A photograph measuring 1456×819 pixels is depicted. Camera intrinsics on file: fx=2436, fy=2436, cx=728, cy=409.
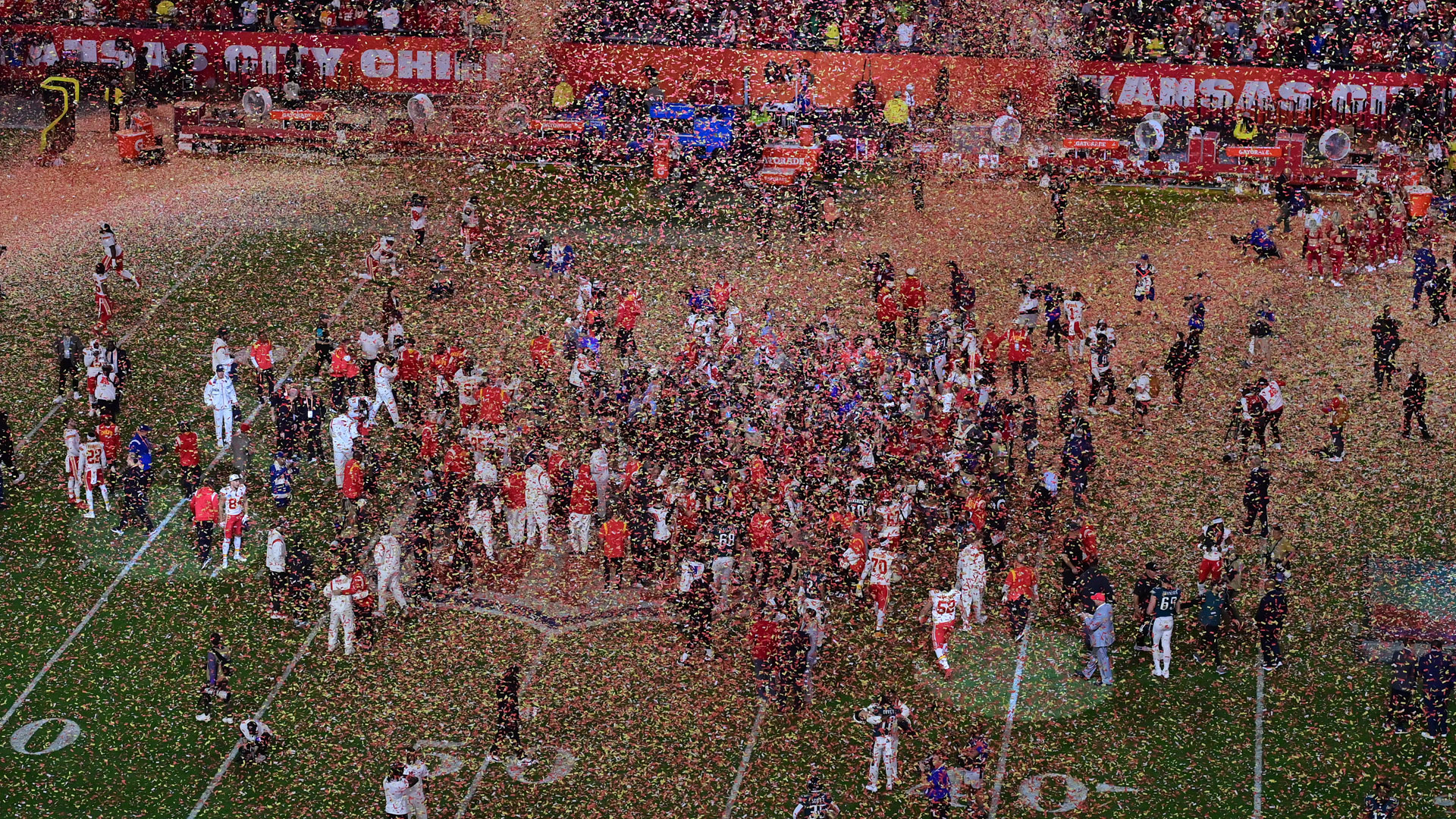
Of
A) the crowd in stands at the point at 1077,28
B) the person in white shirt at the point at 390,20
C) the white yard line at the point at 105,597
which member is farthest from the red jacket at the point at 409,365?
the person in white shirt at the point at 390,20

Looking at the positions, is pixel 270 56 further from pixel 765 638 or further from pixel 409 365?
pixel 765 638

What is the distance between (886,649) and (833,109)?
2262 cm

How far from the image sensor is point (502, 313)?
47719 mm

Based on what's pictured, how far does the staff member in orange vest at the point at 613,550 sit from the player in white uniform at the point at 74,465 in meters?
8.97

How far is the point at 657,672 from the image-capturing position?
122 ft

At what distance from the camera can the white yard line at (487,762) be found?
113 feet

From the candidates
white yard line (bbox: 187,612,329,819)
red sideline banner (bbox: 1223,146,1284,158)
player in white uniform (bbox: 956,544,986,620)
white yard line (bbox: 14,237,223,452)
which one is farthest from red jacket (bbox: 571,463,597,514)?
red sideline banner (bbox: 1223,146,1284,158)

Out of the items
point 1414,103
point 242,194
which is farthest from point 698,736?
point 1414,103

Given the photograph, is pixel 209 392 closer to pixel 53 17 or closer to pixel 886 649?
pixel 886 649

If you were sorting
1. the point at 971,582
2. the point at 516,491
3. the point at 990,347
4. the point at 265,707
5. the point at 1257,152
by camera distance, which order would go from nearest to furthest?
the point at 265,707 < the point at 971,582 < the point at 516,491 < the point at 990,347 < the point at 1257,152

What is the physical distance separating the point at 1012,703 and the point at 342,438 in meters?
12.3

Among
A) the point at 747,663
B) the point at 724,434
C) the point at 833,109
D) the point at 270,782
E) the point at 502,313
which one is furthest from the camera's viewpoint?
the point at 833,109

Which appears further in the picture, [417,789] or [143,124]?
[143,124]

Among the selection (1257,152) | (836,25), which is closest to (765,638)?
(1257,152)
